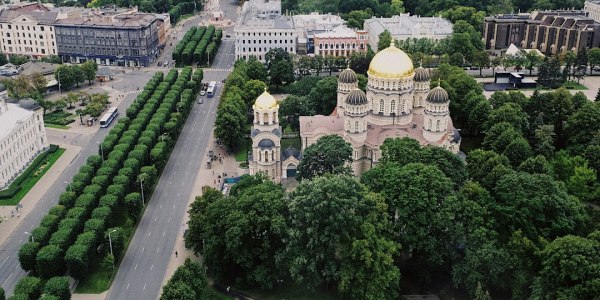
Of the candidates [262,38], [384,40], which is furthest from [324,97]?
[262,38]

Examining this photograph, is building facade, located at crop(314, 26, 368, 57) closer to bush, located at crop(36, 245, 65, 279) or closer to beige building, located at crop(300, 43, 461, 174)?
beige building, located at crop(300, 43, 461, 174)

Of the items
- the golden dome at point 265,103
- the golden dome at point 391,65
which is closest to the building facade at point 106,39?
the golden dome at point 265,103

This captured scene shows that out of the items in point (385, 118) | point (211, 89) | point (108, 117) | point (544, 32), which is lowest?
point (108, 117)

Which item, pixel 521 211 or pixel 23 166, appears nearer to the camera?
pixel 521 211

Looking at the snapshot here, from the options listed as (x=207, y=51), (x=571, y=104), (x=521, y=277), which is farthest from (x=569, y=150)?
(x=207, y=51)

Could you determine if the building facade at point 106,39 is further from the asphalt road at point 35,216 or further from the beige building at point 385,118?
the beige building at point 385,118

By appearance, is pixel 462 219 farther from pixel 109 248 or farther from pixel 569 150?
pixel 109 248

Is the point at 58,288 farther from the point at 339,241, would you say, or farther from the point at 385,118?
the point at 385,118
